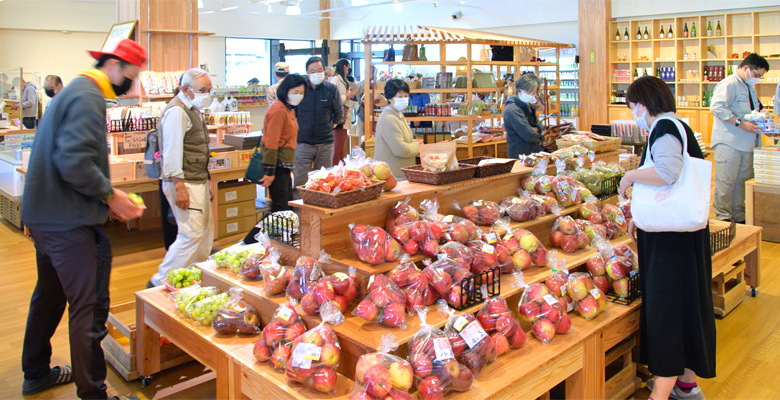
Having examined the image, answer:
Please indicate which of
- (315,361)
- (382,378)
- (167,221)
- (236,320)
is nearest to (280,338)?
(315,361)

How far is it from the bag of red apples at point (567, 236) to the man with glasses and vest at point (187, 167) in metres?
2.39

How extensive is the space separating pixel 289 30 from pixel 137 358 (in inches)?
631

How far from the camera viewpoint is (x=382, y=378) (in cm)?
196

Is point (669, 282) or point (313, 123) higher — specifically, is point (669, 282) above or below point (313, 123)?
below

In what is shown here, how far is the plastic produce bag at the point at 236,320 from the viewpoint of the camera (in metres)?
2.53

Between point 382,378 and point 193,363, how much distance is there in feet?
5.95

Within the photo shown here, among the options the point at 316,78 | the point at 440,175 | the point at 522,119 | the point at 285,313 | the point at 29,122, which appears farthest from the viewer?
the point at 29,122

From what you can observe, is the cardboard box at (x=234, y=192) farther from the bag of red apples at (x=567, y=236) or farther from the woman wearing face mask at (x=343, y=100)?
the bag of red apples at (x=567, y=236)

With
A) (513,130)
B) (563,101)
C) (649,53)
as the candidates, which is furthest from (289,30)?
(513,130)

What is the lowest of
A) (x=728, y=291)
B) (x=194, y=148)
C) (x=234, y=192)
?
(x=728, y=291)

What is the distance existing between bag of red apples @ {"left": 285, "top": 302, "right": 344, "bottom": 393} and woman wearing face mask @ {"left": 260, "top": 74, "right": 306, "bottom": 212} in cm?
224

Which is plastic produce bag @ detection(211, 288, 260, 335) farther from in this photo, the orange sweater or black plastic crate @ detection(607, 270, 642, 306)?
Answer: the orange sweater

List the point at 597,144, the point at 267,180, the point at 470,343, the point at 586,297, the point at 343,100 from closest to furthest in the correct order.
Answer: the point at 470,343 < the point at 586,297 < the point at 267,180 < the point at 597,144 < the point at 343,100

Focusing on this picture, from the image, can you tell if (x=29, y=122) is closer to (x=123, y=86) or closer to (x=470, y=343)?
(x=123, y=86)
